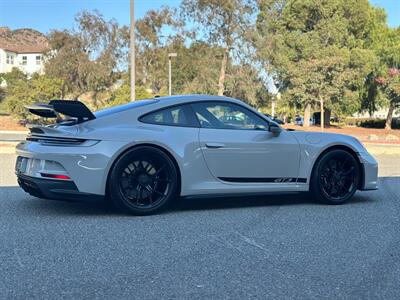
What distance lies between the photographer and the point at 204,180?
228 inches

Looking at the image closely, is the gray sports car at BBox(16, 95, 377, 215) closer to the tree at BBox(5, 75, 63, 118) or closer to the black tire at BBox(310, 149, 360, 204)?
the black tire at BBox(310, 149, 360, 204)

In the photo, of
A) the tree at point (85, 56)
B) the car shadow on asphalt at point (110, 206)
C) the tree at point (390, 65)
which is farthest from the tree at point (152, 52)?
the car shadow on asphalt at point (110, 206)

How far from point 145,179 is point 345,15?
39.4 metres

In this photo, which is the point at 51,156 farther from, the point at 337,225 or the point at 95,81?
the point at 95,81

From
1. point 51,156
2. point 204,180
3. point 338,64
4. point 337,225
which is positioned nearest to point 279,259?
point 337,225

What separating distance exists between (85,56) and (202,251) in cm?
4002

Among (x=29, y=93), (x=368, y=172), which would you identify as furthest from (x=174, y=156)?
(x=29, y=93)

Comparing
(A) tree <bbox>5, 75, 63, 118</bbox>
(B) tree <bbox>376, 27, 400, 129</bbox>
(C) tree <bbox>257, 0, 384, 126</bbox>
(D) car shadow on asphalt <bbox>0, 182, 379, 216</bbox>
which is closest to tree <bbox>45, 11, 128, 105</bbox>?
(A) tree <bbox>5, 75, 63, 118</bbox>

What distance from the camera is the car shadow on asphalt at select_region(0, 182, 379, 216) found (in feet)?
19.3

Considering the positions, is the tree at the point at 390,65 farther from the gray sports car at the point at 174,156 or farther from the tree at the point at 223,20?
the gray sports car at the point at 174,156

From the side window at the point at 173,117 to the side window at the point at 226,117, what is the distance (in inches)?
4.0

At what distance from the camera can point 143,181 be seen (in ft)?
18.4

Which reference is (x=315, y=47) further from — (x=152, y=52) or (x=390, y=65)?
(x=152, y=52)

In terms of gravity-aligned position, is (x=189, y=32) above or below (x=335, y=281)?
above
